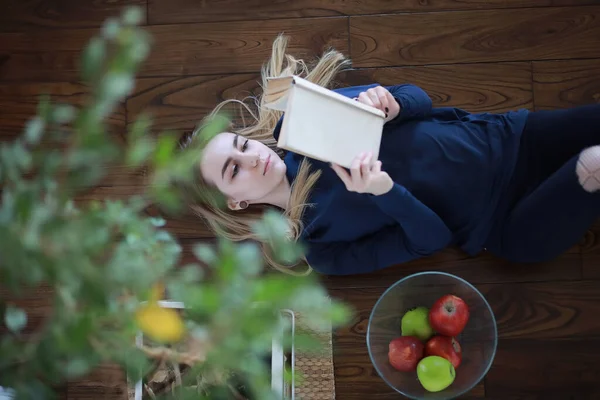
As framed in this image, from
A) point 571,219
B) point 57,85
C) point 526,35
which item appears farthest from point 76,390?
point 526,35

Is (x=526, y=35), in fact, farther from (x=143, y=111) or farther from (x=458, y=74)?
(x=143, y=111)

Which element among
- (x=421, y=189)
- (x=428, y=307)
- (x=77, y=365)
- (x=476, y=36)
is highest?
(x=476, y=36)

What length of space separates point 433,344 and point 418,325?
0.17ft

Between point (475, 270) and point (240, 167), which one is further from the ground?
point (240, 167)

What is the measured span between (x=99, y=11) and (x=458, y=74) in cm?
100

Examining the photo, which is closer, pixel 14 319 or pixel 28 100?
pixel 14 319

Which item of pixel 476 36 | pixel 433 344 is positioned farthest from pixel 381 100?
pixel 433 344

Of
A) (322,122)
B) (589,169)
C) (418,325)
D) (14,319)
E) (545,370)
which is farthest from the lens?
(545,370)

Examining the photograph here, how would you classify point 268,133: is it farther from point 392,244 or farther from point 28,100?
point 28,100

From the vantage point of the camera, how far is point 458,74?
4.75 ft

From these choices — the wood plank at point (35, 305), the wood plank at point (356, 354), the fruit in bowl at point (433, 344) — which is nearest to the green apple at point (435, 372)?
the fruit in bowl at point (433, 344)

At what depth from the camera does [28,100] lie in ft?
5.01

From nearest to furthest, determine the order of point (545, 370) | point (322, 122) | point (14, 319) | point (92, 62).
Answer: point (92, 62) < point (14, 319) < point (322, 122) < point (545, 370)

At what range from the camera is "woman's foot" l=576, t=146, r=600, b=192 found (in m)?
1.12
